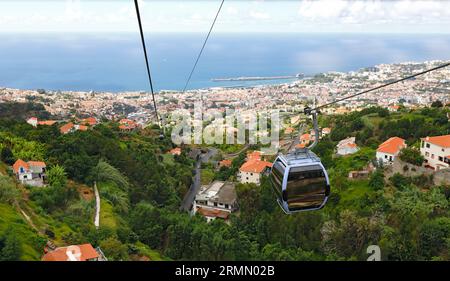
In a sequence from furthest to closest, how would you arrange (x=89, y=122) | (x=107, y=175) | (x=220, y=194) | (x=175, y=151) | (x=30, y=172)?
(x=89, y=122), (x=175, y=151), (x=220, y=194), (x=107, y=175), (x=30, y=172)

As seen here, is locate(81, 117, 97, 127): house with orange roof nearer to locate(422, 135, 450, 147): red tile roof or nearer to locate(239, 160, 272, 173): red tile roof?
locate(239, 160, 272, 173): red tile roof

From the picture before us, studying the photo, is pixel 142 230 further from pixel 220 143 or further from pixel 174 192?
pixel 220 143

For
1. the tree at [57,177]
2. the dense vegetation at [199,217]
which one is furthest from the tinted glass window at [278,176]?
the tree at [57,177]

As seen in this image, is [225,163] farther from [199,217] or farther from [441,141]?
[441,141]

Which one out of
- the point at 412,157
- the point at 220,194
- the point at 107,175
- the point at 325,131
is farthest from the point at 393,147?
the point at 107,175

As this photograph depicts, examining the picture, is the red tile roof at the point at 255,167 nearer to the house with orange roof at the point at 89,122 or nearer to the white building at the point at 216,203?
the white building at the point at 216,203
